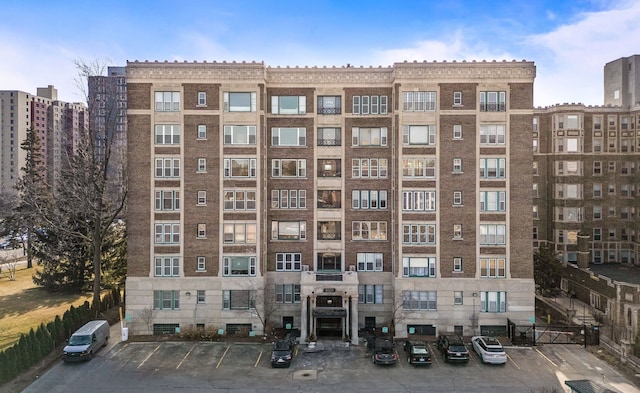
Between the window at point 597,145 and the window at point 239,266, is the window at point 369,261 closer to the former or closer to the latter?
the window at point 239,266

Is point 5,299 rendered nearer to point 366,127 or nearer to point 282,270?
point 282,270

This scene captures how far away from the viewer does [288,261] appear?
36000 millimetres

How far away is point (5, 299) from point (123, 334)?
22.6m

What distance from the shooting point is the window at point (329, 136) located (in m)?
35.8

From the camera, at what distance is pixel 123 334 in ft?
108

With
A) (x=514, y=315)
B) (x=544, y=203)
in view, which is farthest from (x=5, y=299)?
(x=544, y=203)

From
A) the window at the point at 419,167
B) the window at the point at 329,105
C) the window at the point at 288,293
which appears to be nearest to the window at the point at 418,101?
the window at the point at 419,167

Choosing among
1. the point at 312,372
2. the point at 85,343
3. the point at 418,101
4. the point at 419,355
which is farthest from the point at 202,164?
the point at 419,355

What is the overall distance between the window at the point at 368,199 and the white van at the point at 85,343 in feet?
73.8

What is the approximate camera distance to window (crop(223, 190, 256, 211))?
34.7 metres

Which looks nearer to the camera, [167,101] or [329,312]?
[329,312]

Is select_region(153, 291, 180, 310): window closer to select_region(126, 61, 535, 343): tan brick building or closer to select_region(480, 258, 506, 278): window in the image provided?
select_region(126, 61, 535, 343): tan brick building

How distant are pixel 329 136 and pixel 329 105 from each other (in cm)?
275

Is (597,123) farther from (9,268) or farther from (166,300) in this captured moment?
(9,268)
